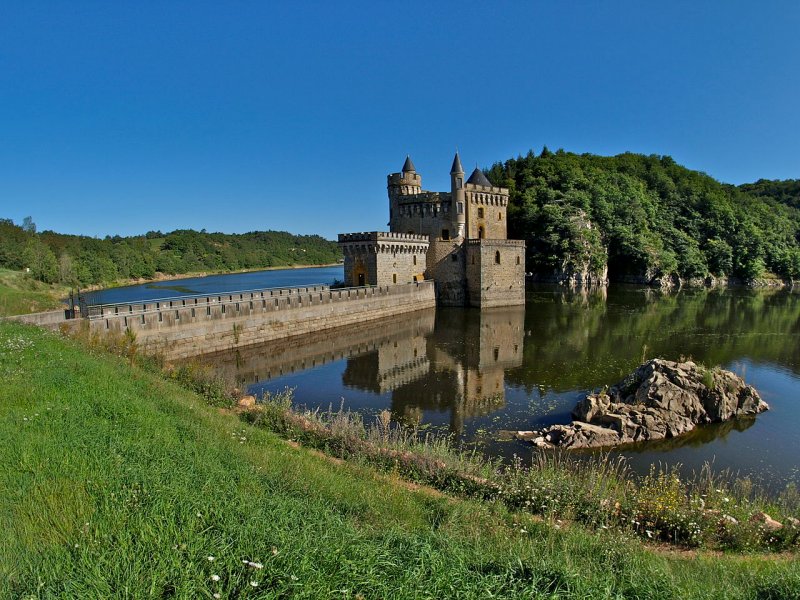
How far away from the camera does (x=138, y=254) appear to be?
277 feet

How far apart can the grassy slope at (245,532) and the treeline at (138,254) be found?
58097 mm

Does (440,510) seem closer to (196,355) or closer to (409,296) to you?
(196,355)

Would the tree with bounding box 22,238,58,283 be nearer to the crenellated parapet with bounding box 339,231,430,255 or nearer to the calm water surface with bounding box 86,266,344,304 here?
the calm water surface with bounding box 86,266,344,304

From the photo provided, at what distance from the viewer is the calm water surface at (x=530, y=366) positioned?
1273 centimetres

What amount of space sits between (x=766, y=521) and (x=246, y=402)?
10685 mm

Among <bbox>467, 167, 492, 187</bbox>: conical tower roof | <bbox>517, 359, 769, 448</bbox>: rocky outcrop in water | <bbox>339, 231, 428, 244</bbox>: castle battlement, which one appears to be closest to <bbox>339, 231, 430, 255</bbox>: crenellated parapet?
<bbox>339, 231, 428, 244</bbox>: castle battlement

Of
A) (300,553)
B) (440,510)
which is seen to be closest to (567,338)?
(440,510)

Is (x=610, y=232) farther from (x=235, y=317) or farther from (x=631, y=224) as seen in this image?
(x=235, y=317)

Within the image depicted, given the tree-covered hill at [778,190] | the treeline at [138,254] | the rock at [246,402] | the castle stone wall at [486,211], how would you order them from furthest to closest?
the tree-covered hill at [778,190], the treeline at [138,254], the castle stone wall at [486,211], the rock at [246,402]

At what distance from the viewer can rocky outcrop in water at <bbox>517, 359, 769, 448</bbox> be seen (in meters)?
12.6

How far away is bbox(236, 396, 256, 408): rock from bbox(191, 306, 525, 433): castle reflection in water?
11.7 feet

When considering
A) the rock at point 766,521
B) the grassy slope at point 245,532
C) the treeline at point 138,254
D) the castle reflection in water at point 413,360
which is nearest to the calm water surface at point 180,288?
the treeline at point 138,254

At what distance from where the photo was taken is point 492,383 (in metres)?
18.3

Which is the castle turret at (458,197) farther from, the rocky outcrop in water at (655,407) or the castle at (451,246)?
the rocky outcrop in water at (655,407)
